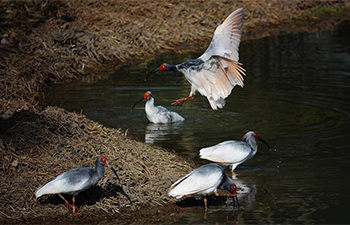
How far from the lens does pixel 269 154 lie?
9.38 m

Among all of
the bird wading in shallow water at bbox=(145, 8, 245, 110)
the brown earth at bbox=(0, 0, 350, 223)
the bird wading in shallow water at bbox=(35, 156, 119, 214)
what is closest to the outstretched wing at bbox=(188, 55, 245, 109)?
the bird wading in shallow water at bbox=(145, 8, 245, 110)

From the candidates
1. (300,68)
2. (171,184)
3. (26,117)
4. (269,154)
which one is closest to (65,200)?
(171,184)

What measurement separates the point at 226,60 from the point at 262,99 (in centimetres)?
327

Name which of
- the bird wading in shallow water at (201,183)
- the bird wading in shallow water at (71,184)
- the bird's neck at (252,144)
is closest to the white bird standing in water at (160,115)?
the bird's neck at (252,144)

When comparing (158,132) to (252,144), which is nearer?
(252,144)

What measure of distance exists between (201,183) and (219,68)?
3.39 metres

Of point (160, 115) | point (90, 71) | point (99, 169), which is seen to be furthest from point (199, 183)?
point (90, 71)

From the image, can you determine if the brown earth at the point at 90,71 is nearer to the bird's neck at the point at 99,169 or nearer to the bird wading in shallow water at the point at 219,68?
the bird's neck at the point at 99,169

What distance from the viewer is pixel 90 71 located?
15570mm

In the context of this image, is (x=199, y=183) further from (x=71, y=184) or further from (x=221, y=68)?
(x=221, y=68)

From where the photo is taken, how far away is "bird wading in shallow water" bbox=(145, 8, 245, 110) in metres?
9.84

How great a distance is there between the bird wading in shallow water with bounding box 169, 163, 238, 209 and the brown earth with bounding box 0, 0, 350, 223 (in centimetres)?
33

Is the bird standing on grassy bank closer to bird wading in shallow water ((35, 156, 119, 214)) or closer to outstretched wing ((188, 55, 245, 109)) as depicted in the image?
bird wading in shallow water ((35, 156, 119, 214))

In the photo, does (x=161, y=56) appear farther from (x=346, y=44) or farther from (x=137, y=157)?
(x=137, y=157)
